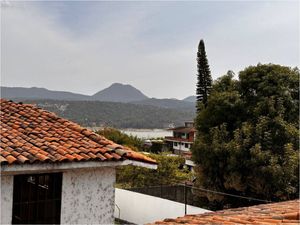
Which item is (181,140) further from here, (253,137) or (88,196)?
(88,196)

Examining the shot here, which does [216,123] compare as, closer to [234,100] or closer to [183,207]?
[234,100]

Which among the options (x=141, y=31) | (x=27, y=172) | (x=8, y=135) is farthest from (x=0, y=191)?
(x=141, y=31)

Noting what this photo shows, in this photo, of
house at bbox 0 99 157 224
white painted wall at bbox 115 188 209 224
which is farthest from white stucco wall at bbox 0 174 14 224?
white painted wall at bbox 115 188 209 224

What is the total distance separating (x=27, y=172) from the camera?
5402 millimetres

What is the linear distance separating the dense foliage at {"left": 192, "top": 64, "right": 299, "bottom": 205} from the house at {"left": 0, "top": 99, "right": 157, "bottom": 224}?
389 inches

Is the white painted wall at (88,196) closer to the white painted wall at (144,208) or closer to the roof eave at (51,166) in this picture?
the roof eave at (51,166)

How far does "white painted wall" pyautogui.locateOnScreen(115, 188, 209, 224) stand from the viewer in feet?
47.6

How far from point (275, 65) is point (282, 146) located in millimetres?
4063

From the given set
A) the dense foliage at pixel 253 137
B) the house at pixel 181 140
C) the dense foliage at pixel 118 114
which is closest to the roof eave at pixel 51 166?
→ the dense foliage at pixel 253 137

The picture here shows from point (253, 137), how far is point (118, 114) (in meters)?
65.7

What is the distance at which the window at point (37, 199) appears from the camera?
219 inches

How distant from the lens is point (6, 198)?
5.34m

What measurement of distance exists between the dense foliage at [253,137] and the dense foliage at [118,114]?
41655 millimetres

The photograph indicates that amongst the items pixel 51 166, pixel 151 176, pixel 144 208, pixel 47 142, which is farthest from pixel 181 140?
pixel 51 166
